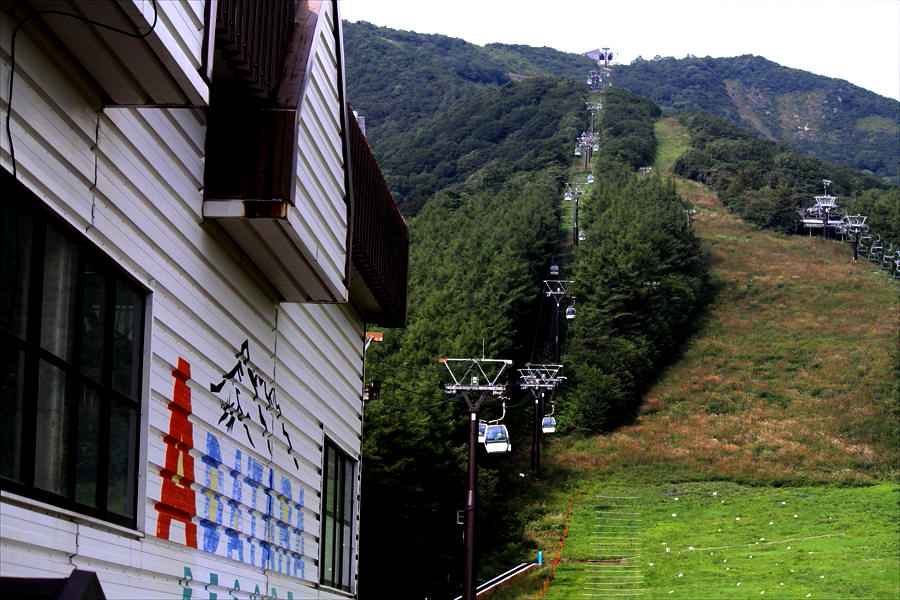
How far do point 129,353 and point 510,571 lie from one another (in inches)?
1311

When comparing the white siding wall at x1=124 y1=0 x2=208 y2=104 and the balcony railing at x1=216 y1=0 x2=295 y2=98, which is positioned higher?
the balcony railing at x1=216 y1=0 x2=295 y2=98

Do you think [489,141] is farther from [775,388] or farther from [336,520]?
[336,520]

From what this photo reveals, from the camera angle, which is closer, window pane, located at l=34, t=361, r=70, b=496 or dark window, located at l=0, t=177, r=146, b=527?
dark window, located at l=0, t=177, r=146, b=527

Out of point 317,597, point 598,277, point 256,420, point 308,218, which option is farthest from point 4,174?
point 598,277

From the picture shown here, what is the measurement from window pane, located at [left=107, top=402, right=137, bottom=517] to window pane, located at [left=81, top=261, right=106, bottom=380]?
357 millimetres

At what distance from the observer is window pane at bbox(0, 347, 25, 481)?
5.61 m

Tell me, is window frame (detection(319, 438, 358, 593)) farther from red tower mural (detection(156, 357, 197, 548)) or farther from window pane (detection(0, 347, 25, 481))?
window pane (detection(0, 347, 25, 481))

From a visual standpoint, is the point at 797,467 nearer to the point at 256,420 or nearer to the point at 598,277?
the point at 598,277

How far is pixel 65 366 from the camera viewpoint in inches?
249

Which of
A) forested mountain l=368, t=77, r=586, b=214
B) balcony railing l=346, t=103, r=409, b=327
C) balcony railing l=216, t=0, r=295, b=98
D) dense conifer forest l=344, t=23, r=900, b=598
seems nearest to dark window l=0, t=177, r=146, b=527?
balcony railing l=216, t=0, r=295, b=98

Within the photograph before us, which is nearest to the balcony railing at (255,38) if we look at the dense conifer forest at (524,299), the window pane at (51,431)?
the window pane at (51,431)

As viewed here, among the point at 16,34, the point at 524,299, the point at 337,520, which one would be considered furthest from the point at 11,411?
the point at 524,299

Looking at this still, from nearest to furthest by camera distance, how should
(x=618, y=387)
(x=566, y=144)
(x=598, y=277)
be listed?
1. (x=618, y=387)
2. (x=598, y=277)
3. (x=566, y=144)

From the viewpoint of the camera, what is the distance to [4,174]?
5.59 meters
